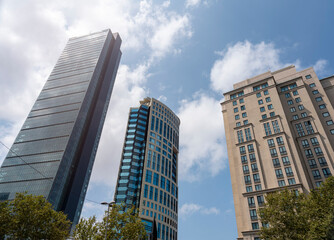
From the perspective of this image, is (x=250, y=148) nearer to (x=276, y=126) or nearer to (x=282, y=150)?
(x=282, y=150)

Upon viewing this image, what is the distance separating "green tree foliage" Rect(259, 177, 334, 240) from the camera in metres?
29.4

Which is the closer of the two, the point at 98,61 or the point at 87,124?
the point at 87,124

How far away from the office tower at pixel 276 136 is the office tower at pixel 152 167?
113 ft

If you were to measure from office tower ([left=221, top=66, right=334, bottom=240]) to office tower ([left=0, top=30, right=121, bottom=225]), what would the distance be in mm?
78350

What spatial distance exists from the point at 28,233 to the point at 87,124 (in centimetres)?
10246

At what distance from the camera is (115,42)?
547 ft

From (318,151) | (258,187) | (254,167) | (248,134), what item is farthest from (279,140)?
(258,187)

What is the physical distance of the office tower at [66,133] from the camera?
343ft

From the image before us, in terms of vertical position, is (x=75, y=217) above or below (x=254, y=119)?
below

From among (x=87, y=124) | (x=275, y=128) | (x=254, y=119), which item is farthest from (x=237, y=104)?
(x=87, y=124)

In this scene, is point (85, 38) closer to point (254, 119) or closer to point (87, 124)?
point (87, 124)

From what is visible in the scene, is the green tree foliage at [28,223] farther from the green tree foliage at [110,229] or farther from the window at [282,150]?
the window at [282,150]

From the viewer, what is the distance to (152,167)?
93.0m

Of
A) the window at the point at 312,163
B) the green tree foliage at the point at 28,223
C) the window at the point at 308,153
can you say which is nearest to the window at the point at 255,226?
the window at the point at 312,163
